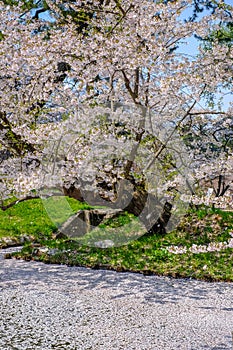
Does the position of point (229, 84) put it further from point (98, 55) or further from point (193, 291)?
point (193, 291)

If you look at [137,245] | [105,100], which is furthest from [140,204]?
[105,100]

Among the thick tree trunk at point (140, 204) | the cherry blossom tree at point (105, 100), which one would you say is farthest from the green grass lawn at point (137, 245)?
the cherry blossom tree at point (105, 100)

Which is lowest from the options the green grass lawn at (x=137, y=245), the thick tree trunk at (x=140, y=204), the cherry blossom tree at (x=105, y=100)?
the green grass lawn at (x=137, y=245)

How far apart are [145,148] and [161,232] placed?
197 cm

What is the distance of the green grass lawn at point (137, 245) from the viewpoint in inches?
288

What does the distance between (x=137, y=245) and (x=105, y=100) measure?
298 cm

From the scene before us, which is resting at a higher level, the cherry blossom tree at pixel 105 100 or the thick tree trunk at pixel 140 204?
the cherry blossom tree at pixel 105 100

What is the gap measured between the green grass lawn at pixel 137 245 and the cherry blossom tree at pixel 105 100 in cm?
87

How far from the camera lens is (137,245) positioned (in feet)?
29.1

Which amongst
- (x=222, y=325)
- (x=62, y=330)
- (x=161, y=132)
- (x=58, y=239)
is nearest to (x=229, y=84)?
(x=161, y=132)

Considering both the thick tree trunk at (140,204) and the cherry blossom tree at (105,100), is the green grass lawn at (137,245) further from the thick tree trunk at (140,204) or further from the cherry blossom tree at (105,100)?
the cherry blossom tree at (105,100)

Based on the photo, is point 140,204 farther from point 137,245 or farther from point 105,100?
point 105,100

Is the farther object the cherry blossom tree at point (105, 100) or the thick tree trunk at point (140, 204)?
the thick tree trunk at point (140, 204)

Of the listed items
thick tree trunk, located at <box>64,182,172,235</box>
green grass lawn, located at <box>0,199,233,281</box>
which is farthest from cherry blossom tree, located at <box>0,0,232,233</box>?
green grass lawn, located at <box>0,199,233,281</box>
